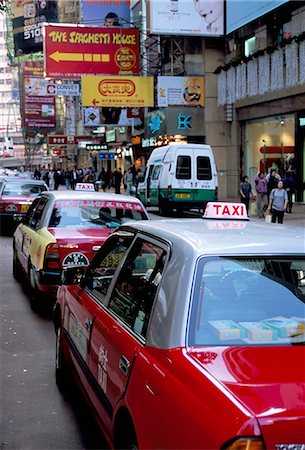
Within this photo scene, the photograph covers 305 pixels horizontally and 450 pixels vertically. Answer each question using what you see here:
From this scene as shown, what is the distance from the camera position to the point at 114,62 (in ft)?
108

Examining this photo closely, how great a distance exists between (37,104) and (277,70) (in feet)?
97.7

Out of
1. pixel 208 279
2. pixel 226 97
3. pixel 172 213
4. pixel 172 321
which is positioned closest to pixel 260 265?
pixel 208 279

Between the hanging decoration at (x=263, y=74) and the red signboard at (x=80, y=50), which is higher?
the red signboard at (x=80, y=50)

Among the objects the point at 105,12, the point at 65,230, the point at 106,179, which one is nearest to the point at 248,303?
the point at 65,230

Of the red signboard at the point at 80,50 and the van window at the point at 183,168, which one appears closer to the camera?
the van window at the point at 183,168

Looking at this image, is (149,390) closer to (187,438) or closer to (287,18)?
(187,438)

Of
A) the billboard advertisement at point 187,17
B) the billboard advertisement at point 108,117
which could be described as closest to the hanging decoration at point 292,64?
the billboard advertisement at point 187,17

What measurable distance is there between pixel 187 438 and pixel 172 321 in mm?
641

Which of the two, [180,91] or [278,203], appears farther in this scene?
[180,91]

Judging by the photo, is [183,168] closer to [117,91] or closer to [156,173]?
[156,173]

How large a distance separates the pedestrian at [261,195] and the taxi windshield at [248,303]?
57.4 ft

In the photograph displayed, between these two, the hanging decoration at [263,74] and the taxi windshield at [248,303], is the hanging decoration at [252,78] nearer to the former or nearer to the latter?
the hanging decoration at [263,74]

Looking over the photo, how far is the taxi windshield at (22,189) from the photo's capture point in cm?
1764

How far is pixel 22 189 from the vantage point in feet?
59.3
